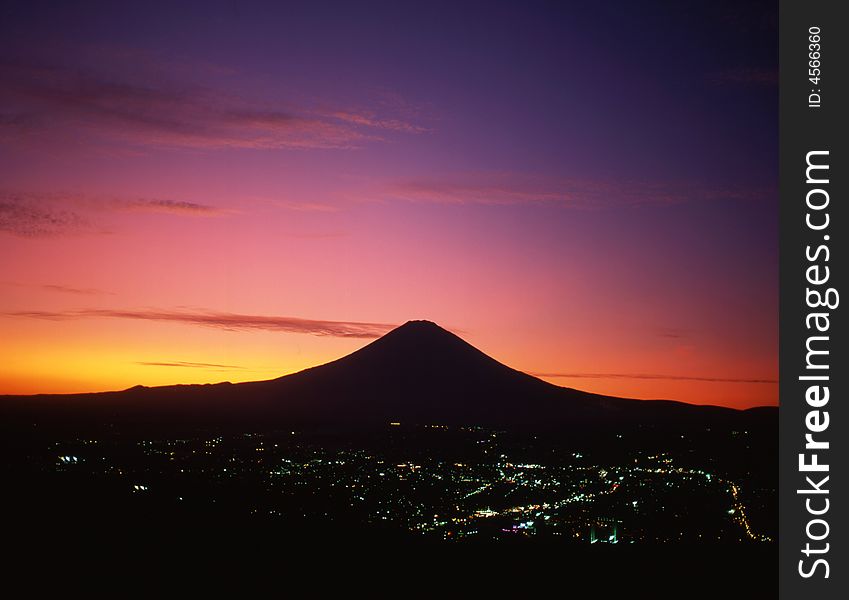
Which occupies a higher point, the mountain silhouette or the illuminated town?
the mountain silhouette

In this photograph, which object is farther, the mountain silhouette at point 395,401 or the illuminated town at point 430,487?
the mountain silhouette at point 395,401

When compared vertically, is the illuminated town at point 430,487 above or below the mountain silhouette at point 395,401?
below

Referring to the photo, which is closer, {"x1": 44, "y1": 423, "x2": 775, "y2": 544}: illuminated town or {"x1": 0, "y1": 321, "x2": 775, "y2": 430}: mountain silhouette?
{"x1": 44, "y1": 423, "x2": 775, "y2": 544}: illuminated town

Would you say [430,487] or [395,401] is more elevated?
[395,401]

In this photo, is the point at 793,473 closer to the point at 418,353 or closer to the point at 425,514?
the point at 425,514

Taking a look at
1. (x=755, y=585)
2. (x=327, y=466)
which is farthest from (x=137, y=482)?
(x=755, y=585)
